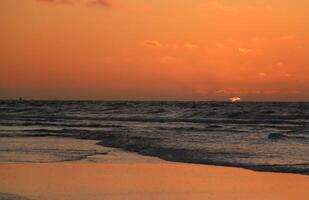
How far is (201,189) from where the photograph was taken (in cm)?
1114

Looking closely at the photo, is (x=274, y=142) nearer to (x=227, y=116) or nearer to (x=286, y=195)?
(x=286, y=195)

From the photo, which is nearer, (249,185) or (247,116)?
(249,185)

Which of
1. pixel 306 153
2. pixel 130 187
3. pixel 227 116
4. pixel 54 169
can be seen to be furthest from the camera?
pixel 227 116

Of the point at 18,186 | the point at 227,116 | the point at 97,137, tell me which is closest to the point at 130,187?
the point at 18,186

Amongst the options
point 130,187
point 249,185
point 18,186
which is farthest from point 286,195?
point 18,186

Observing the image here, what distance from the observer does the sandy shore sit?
10477mm

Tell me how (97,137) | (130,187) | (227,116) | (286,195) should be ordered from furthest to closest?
(227,116) < (97,137) < (130,187) < (286,195)

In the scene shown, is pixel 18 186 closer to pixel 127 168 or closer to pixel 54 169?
pixel 54 169

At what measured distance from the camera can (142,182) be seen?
11.9 metres

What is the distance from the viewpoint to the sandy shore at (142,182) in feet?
34.4

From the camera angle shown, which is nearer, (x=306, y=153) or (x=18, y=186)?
(x=18, y=186)

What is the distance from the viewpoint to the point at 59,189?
10.8m

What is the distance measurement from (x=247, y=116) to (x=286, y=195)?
140 ft

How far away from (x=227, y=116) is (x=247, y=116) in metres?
1.86
